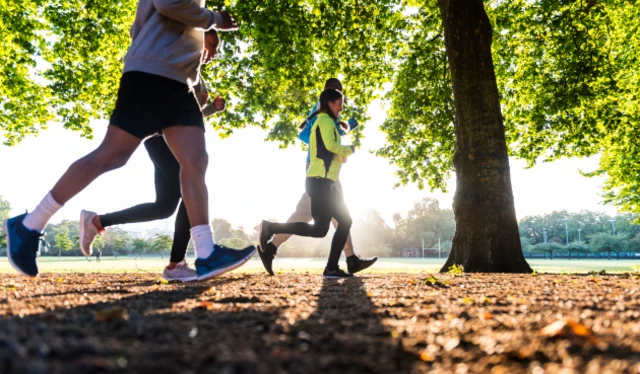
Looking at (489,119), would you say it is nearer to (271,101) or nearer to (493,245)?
(493,245)

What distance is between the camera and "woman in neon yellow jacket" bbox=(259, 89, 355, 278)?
18.8 ft

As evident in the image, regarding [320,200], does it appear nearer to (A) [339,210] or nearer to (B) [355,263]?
(A) [339,210]

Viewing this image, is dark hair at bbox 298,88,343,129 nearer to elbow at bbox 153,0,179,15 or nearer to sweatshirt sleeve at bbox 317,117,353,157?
sweatshirt sleeve at bbox 317,117,353,157

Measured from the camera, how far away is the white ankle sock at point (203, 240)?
3.86 meters

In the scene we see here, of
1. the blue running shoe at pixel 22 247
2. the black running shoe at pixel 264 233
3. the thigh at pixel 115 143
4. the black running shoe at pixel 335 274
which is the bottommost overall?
the black running shoe at pixel 335 274

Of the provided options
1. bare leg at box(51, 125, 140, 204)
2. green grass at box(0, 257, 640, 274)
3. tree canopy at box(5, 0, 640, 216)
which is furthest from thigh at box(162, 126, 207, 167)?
tree canopy at box(5, 0, 640, 216)

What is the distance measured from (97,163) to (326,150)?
8.85 feet

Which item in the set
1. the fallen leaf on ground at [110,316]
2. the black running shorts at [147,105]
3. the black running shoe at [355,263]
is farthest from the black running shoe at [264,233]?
the fallen leaf on ground at [110,316]

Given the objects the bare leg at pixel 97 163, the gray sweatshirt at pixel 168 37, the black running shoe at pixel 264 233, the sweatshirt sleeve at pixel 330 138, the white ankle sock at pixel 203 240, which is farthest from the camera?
the black running shoe at pixel 264 233

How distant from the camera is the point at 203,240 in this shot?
3.86 m

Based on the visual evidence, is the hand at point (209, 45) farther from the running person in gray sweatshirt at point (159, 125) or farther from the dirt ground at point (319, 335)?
the dirt ground at point (319, 335)

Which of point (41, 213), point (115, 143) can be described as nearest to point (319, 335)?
point (115, 143)

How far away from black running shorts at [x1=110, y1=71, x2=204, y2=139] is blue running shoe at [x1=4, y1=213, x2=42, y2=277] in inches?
38.5

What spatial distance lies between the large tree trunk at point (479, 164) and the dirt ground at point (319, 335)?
4186mm
